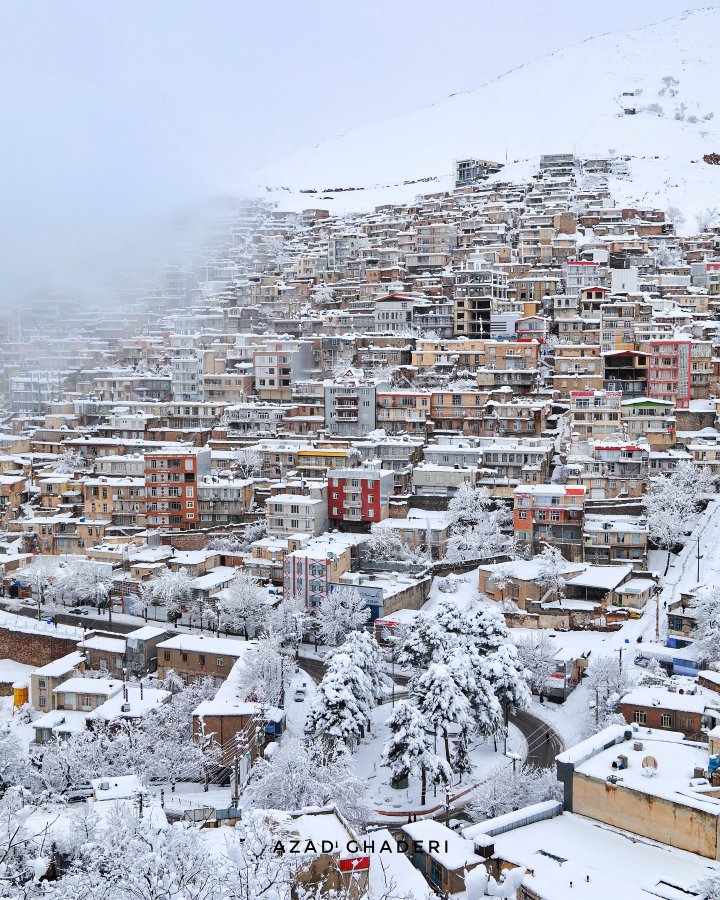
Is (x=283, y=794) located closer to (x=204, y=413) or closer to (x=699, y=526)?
(x=699, y=526)

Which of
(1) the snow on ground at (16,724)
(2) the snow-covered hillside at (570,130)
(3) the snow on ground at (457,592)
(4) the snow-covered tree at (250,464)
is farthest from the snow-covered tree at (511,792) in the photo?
(2) the snow-covered hillside at (570,130)

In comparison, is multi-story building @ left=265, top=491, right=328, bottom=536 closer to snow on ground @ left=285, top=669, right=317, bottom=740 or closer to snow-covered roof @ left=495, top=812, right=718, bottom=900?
snow on ground @ left=285, top=669, right=317, bottom=740

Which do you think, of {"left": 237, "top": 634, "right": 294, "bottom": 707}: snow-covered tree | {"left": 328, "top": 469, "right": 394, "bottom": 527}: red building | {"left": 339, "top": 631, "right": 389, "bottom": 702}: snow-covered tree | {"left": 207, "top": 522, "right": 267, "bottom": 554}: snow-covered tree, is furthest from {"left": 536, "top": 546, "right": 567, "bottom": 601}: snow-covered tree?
{"left": 207, "top": 522, "right": 267, "bottom": 554}: snow-covered tree

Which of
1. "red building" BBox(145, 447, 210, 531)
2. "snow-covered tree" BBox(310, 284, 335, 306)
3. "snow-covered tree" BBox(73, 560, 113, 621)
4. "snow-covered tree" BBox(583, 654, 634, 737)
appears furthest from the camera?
"snow-covered tree" BBox(310, 284, 335, 306)

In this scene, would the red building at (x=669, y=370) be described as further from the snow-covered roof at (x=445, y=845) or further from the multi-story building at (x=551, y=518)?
the snow-covered roof at (x=445, y=845)

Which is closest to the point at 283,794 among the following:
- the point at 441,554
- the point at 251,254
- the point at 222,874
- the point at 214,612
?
the point at 222,874

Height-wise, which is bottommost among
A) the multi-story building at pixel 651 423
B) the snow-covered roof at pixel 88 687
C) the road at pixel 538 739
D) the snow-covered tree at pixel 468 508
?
the road at pixel 538 739

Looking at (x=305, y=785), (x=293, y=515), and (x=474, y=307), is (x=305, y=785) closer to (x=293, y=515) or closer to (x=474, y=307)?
(x=293, y=515)
